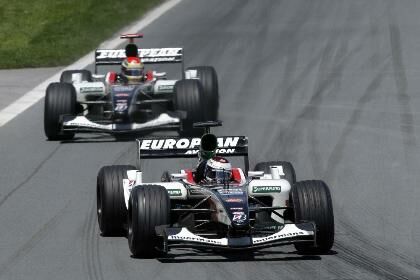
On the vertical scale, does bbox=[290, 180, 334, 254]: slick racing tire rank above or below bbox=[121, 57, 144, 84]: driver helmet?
below

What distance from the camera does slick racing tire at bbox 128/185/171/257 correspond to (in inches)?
559

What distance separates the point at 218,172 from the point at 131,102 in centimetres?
856

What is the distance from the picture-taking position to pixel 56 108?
23359mm

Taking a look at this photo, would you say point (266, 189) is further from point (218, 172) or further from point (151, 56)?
point (151, 56)

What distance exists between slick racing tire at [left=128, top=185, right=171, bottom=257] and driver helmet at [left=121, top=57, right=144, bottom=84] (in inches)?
398

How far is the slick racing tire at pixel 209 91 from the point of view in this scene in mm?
24812

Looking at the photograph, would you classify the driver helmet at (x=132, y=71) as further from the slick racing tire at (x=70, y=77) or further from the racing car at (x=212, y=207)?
the racing car at (x=212, y=207)

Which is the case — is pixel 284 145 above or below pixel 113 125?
below

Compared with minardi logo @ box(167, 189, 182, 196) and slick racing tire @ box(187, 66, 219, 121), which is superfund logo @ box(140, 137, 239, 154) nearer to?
minardi logo @ box(167, 189, 182, 196)

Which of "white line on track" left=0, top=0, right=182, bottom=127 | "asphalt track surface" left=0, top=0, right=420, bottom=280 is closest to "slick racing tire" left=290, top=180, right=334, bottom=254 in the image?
"asphalt track surface" left=0, top=0, right=420, bottom=280

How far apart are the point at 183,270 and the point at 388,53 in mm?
17501

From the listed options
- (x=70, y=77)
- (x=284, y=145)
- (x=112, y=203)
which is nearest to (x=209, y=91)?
(x=70, y=77)

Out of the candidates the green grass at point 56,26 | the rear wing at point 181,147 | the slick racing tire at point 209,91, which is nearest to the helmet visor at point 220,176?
the rear wing at point 181,147

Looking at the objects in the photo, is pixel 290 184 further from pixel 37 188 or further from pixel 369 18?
pixel 369 18
